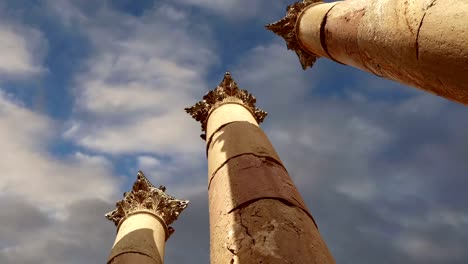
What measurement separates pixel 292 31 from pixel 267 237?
1080 cm

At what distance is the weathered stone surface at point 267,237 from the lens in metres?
5.52

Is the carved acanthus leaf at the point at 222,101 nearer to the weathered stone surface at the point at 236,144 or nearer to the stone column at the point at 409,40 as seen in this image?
the weathered stone surface at the point at 236,144

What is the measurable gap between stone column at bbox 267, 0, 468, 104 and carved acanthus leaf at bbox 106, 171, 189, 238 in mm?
7204

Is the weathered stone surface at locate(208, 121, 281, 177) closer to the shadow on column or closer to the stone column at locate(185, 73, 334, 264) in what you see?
the stone column at locate(185, 73, 334, 264)

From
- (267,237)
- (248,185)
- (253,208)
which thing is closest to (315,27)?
(248,185)

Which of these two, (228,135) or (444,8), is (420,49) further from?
(228,135)

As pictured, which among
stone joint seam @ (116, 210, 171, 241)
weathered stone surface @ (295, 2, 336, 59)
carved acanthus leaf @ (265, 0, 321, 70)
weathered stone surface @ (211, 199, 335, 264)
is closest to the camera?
weathered stone surface @ (211, 199, 335, 264)

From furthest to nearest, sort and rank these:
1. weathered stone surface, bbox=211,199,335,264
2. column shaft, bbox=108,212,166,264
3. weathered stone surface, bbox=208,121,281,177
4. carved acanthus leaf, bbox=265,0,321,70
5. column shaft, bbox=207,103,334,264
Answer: carved acanthus leaf, bbox=265,0,321,70 → column shaft, bbox=108,212,166,264 → weathered stone surface, bbox=208,121,281,177 → column shaft, bbox=207,103,334,264 → weathered stone surface, bbox=211,199,335,264

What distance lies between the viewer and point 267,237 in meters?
5.88

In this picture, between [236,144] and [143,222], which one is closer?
[236,144]

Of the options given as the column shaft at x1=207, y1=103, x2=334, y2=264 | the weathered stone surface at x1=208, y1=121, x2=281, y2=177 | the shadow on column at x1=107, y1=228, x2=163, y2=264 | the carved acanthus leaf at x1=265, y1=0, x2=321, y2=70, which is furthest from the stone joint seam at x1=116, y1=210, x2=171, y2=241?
the carved acanthus leaf at x1=265, y1=0, x2=321, y2=70

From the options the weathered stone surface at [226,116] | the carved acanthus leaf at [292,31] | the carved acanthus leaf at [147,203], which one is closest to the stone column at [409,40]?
the weathered stone surface at [226,116]

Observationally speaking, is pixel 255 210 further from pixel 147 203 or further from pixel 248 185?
pixel 147 203

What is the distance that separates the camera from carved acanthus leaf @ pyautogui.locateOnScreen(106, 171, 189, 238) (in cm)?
1353
